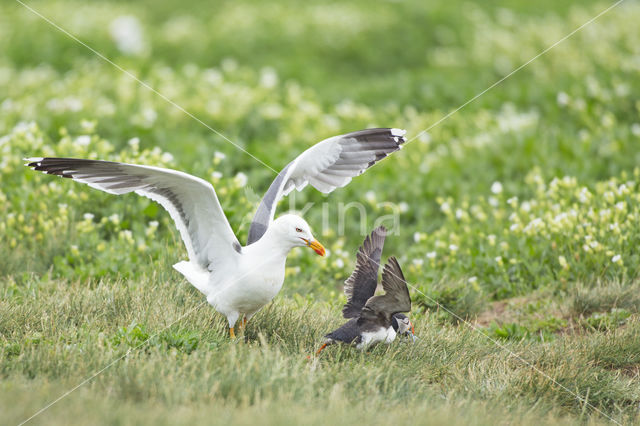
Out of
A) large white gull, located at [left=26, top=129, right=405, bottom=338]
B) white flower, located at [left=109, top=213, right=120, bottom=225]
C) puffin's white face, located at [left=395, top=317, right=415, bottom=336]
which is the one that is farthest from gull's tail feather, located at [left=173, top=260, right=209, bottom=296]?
white flower, located at [left=109, top=213, right=120, bottom=225]

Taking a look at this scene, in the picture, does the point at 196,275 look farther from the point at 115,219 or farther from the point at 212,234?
the point at 115,219

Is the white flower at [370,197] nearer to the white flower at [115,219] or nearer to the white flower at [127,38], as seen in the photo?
the white flower at [115,219]

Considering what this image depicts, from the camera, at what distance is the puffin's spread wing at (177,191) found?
4.13 m

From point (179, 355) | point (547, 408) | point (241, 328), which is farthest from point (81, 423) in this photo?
point (547, 408)

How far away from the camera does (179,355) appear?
162 inches

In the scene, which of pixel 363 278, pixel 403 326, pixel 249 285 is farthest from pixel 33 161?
pixel 403 326

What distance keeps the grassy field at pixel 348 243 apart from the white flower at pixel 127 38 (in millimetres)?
382

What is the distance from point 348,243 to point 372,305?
3.19m

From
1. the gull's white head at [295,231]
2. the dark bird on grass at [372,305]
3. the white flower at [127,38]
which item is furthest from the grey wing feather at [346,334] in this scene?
the white flower at [127,38]

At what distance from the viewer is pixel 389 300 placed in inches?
170

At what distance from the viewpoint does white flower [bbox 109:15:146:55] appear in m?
14.4

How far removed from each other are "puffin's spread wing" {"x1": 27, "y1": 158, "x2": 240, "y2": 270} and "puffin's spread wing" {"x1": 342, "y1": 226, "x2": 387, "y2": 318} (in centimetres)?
81

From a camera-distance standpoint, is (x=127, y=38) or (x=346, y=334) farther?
(x=127, y=38)

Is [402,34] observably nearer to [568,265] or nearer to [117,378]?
[568,265]
